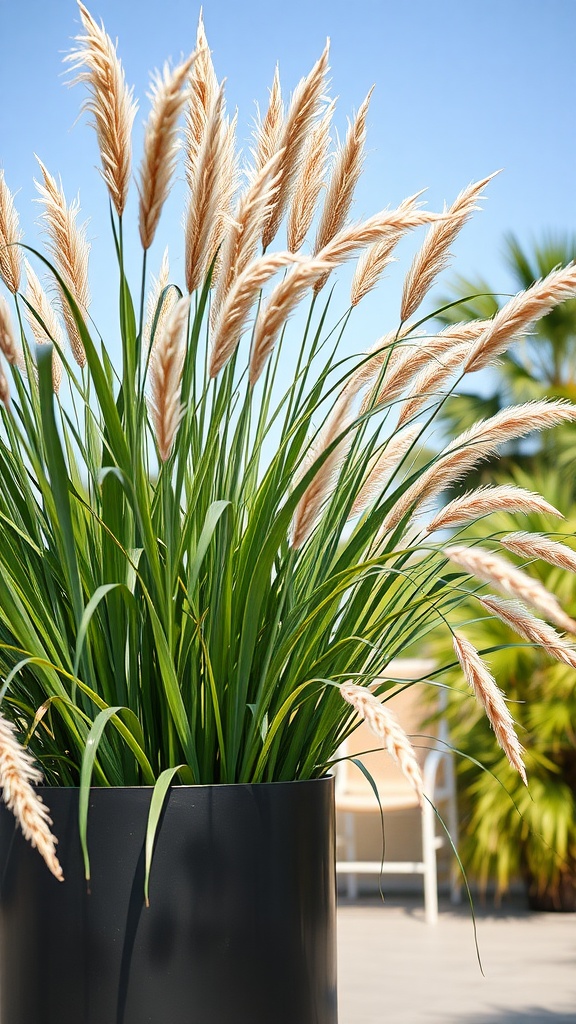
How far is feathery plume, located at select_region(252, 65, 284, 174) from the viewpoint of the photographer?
0.93 meters

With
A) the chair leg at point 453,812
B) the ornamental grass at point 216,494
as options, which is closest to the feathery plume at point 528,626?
the ornamental grass at point 216,494

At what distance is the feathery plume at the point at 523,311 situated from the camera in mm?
760

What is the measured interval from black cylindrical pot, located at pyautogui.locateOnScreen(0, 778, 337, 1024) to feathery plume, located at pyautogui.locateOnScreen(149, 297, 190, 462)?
10.8 inches

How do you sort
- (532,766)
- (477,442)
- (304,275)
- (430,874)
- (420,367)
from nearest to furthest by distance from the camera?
(304,275)
(477,442)
(420,367)
(532,766)
(430,874)

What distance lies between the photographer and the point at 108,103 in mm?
753

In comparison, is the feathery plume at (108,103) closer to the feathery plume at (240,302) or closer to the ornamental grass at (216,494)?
the ornamental grass at (216,494)

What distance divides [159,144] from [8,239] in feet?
0.86

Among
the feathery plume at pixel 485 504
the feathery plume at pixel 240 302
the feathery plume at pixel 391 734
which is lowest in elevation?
the feathery plume at pixel 391 734

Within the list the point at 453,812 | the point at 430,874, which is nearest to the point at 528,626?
the point at 430,874

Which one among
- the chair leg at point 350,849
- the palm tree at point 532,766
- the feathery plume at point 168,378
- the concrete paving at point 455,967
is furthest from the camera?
the chair leg at point 350,849

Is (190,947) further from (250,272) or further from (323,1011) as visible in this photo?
(250,272)

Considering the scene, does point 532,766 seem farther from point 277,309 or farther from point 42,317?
point 277,309

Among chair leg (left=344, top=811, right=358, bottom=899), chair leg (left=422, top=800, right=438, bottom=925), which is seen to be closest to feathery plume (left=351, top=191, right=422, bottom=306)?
chair leg (left=422, top=800, right=438, bottom=925)

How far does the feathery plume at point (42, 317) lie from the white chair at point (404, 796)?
2773mm
